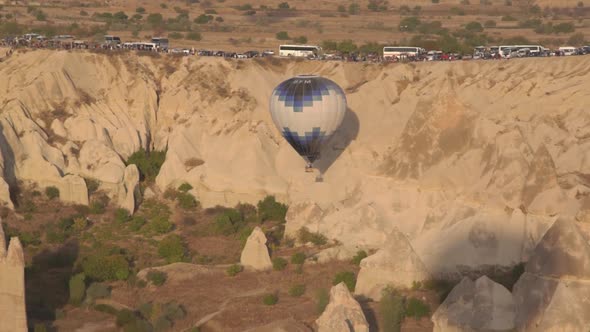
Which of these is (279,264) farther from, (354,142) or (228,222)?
(354,142)

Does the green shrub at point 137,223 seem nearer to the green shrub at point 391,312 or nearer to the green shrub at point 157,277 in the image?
the green shrub at point 157,277

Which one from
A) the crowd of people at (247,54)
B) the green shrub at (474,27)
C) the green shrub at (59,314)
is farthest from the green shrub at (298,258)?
the green shrub at (474,27)

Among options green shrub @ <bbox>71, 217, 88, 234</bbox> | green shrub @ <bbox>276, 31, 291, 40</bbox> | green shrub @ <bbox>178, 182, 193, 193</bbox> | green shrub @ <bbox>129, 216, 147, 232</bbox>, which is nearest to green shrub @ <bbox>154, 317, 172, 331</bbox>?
green shrub @ <bbox>71, 217, 88, 234</bbox>

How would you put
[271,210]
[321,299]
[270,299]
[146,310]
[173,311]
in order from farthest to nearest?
[271,210] < [270,299] < [146,310] < [173,311] < [321,299]

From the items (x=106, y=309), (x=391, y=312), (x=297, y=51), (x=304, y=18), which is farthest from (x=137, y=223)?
(x=304, y=18)

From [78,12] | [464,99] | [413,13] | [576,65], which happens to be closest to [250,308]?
[464,99]

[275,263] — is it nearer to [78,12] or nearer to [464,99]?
[464,99]

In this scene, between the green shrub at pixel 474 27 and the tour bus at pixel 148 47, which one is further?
the green shrub at pixel 474 27
